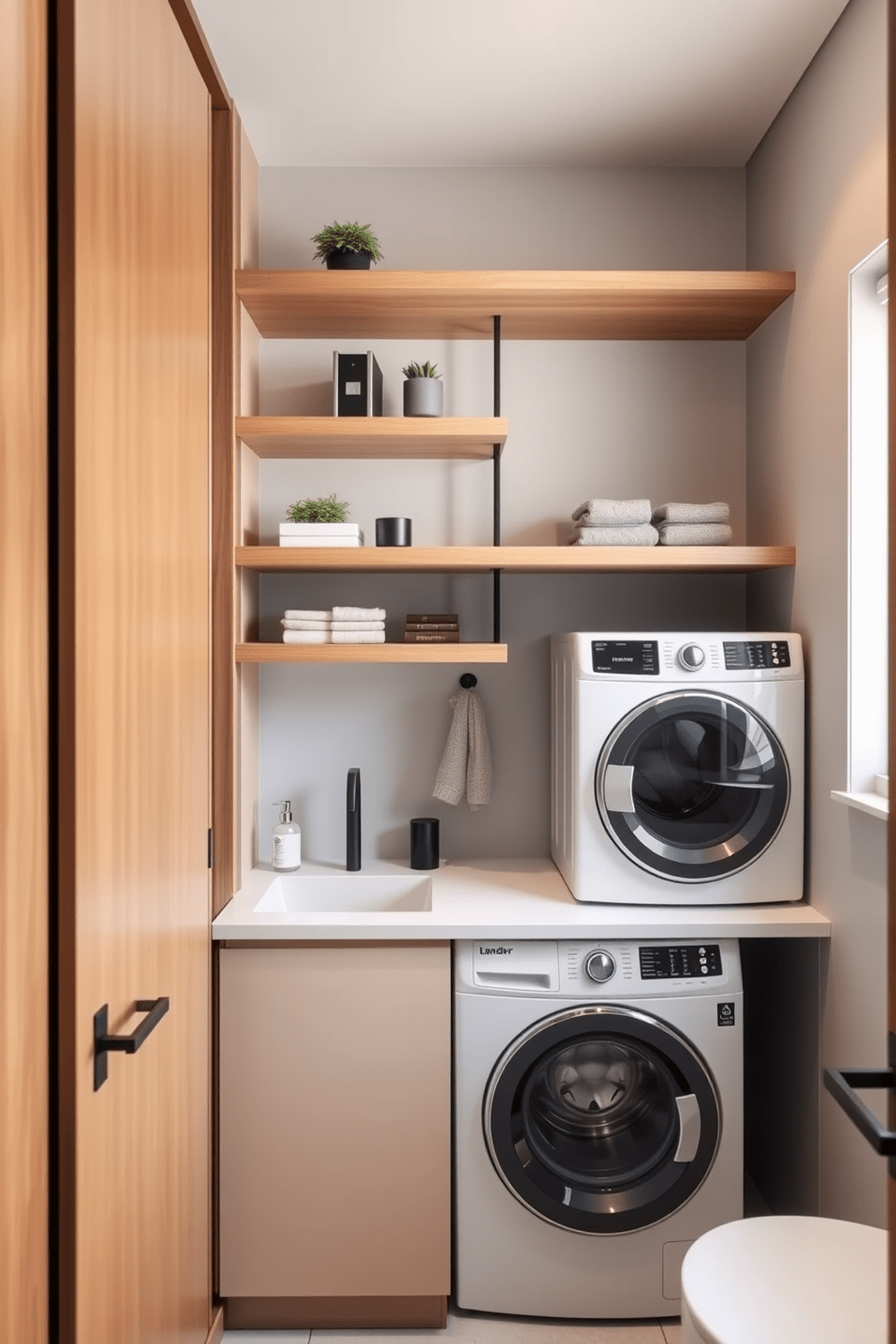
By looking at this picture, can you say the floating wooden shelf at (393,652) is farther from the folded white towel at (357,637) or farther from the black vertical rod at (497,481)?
the black vertical rod at (497,481)

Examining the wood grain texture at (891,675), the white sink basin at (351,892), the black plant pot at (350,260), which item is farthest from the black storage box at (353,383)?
the wood grain texture at (891,675)

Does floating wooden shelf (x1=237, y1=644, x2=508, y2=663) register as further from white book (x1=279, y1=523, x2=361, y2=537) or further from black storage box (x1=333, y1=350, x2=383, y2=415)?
black storage box (x1=333, y1=350, x2=383, y2=415)

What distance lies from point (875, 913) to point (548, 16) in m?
1.90

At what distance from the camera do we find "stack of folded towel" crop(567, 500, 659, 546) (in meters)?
2.31

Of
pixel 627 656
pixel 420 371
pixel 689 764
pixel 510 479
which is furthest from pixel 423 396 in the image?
pixel 689 764

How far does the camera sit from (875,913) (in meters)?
1.84

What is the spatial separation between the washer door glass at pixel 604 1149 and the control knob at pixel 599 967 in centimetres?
7

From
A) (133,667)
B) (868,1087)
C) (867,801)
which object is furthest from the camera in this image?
(867,801)

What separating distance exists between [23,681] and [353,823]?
4.84 ft

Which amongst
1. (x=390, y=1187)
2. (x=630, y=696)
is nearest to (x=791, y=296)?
(x=630, y=696)

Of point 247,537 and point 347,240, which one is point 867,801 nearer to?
point 247,537

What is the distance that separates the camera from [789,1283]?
145 centimetres

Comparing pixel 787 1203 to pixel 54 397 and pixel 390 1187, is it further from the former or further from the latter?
pixel 54 397

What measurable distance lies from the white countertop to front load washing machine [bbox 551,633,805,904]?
5 centimetres
